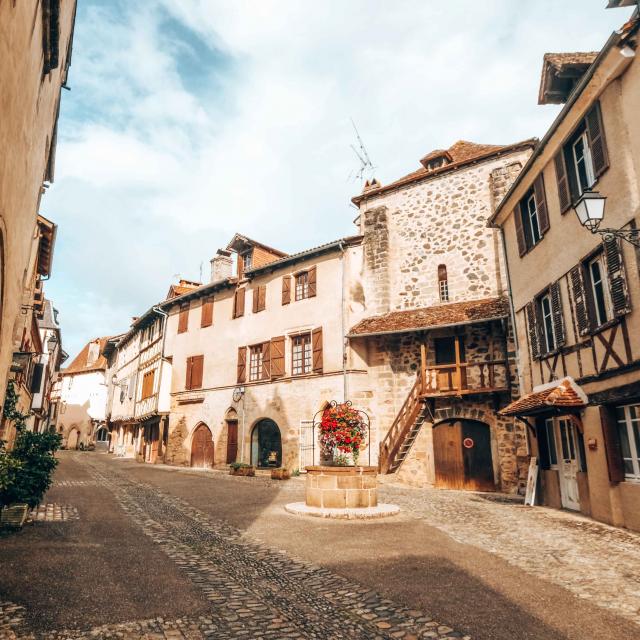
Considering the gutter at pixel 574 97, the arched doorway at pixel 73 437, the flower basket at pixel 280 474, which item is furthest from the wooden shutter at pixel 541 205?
the arched doorway at pixel 73 437

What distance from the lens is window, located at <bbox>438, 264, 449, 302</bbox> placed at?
17141 millimetres

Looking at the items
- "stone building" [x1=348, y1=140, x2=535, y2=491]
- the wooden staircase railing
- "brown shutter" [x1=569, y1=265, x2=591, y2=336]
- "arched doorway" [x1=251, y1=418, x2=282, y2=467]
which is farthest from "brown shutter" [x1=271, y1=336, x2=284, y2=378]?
"brown shutter" [x1=569, y1=265, x2=591, y2=336]

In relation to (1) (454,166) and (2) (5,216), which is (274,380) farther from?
(2) (5,216)

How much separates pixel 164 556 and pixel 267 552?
49.8 inches

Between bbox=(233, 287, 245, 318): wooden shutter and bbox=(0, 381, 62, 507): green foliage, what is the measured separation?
45.0 ft

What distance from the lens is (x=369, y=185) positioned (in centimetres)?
1995

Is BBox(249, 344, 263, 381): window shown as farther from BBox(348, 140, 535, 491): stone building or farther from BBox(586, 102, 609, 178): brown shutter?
BBox(586, 102, 609, 178): brown shutter

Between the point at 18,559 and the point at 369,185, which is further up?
the point at 369,185

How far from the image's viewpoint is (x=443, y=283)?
1730cm

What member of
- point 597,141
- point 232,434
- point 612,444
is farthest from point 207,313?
point 612,444

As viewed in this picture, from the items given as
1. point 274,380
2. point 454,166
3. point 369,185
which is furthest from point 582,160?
point 274,380

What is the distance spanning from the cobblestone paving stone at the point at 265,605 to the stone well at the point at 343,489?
2597 mm

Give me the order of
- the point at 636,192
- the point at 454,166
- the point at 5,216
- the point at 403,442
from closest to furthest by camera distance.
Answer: the point at 5,216 → the point at 636,192 → the point at 403,442 → the point at 454,166

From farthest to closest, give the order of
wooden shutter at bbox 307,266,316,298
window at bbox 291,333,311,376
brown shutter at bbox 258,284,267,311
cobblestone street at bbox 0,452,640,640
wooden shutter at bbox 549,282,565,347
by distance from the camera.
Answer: brown shutter at bbox 258,284,267,311, wooden shutter at bbox 307,266,316,298, window at bbox 291,333,311,376, wooden shutter at bbox 549,282,565,347, cobblestone street at bbox 0,452,640,640
